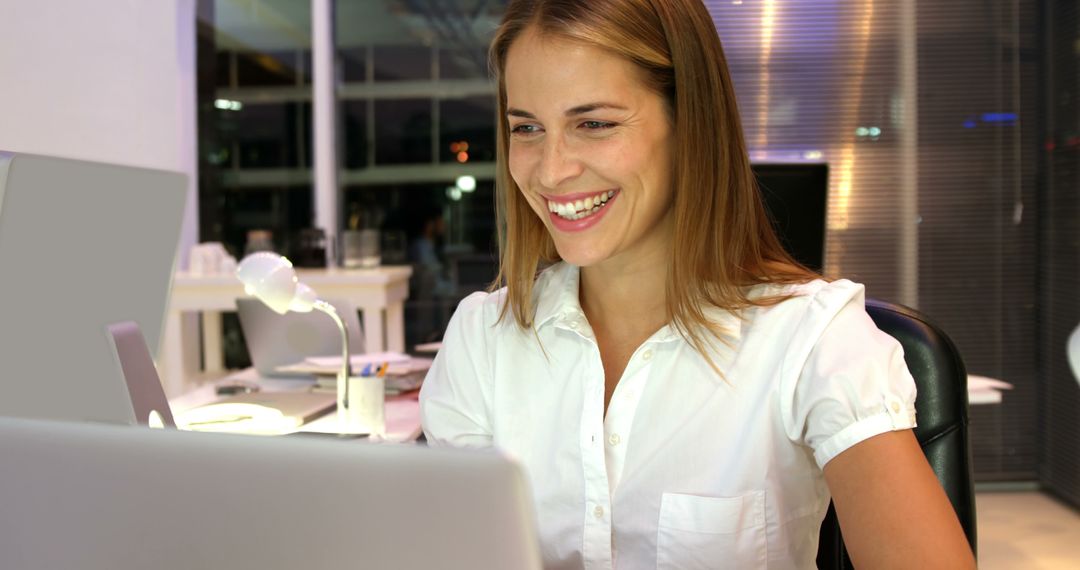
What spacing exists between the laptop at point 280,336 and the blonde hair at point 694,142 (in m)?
1.79

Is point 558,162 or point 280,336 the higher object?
point 558,162

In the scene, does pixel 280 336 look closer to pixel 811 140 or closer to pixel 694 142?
pixel 694 142

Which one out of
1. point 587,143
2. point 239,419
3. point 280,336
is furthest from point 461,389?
point 280,336

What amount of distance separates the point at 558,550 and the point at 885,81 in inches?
159

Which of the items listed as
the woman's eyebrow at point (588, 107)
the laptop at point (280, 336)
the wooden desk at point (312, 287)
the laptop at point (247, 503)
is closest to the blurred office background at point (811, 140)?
the wooden desk at point (312, 287)

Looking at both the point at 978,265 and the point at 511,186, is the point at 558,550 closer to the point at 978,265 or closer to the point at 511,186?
the point at 511,186

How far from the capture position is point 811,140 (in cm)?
479

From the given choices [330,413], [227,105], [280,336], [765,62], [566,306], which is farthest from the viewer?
[227,105]

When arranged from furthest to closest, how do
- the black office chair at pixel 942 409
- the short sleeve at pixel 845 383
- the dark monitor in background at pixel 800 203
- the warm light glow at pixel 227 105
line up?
the warm light glow at pixel 227 105 → the dark monitor in background at pixel 800 203 → the black office chair at pixel 942 409 → the short sleeve at pixel 845 383

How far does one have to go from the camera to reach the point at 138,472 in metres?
0.47

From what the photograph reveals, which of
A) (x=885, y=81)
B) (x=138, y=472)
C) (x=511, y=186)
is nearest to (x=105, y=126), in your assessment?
(x=511, y=186)

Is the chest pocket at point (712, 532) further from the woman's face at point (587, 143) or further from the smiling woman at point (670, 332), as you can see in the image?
the woman's face at point (587, 143)

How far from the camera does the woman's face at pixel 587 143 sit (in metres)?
1.21

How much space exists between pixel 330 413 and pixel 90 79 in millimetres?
1172
